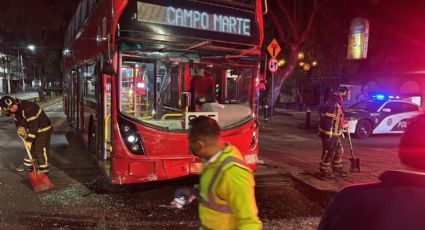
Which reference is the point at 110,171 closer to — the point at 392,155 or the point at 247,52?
the point at 247,52

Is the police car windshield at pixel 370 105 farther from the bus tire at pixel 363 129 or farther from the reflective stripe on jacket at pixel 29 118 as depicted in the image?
the reflective stripe on jacket at pixel 29 118

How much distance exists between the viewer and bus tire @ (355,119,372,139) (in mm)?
15023

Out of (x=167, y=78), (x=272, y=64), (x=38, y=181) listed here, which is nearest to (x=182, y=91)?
(x=167, y=78)

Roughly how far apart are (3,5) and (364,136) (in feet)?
81.6

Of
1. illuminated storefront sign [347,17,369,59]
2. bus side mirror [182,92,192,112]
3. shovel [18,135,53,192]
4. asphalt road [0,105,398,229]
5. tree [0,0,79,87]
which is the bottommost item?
asphalt road [0,105,398,229]

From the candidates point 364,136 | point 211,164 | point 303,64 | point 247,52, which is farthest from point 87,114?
point 303,64

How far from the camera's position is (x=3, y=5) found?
92.6ft

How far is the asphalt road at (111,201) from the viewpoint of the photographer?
18.4ft

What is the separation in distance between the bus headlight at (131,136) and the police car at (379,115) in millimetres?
10325

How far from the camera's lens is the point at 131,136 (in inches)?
250

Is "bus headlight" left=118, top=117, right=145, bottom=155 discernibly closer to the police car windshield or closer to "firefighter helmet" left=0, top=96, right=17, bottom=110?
"firefighter helmet" left=0, top=96, right=17, bottom=110

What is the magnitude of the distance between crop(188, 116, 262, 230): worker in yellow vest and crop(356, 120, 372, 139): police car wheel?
13.3 metres

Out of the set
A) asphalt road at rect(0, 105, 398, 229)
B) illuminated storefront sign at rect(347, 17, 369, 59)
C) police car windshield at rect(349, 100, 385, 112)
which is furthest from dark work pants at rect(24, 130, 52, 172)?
illuminated storefront sign at rect(347, 17, 369, 59)

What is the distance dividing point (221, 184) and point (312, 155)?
29.3 ft
